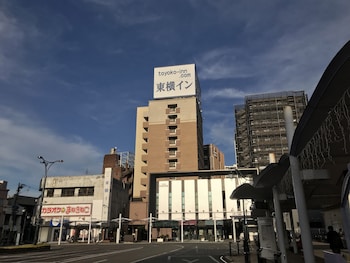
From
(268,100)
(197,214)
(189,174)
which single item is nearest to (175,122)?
(189,174)

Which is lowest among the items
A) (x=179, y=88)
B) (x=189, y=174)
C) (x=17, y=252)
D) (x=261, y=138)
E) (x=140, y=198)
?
(x=17, y=252)

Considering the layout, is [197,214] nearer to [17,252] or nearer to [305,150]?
[17,252]

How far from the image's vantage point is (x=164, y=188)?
64625 mm

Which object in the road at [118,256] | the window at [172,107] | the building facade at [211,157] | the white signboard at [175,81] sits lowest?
the road at [118,256]

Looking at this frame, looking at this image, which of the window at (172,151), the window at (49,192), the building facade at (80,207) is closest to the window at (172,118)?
the window at (172,151)

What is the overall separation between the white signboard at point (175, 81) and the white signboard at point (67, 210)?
33950 millimetres

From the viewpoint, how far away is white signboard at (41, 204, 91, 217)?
202 feet

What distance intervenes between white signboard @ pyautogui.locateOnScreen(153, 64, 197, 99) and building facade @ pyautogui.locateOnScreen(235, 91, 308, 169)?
2417 cm

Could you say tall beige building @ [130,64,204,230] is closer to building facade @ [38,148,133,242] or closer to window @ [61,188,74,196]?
building facade @ [38,148,133,242]

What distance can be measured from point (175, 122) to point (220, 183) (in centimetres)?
2187

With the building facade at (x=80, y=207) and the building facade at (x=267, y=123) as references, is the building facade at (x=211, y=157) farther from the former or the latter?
the building facade at (x=80, y=207)

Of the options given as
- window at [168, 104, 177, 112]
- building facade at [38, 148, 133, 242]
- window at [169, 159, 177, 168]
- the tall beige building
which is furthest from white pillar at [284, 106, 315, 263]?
window at [168, 104, 177, 112]

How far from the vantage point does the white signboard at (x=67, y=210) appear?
202 ft

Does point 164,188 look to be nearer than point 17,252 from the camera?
No
